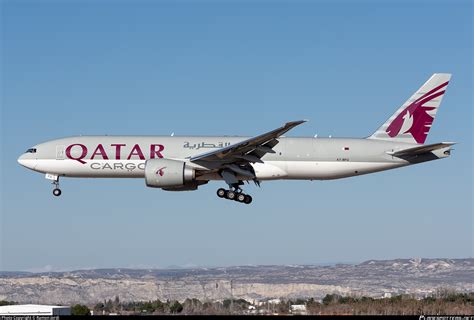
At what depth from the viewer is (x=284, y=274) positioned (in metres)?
87.4

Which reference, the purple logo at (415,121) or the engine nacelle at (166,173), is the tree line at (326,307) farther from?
the purple logo at (415,121)

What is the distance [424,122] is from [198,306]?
21791 millimetres

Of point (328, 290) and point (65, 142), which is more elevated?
point (65, 142)

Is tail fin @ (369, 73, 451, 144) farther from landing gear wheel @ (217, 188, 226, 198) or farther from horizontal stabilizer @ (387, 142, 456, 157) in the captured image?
landing gear wheel @ (217, 188, 226, 198)

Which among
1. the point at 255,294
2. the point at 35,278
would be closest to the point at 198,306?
the point at 255,294

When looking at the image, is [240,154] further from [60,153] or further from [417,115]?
[417,115]

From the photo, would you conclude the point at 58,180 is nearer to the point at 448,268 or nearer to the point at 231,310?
the point at 231,310

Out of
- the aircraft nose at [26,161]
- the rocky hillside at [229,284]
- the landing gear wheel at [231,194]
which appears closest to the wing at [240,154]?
the landing gear wheel at [231,194]

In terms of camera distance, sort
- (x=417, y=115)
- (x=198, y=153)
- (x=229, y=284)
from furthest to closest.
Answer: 1. (x=229, y=284)
2. (x=417, y=115)
3. (x=198, y=153)

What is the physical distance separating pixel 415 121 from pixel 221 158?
1334 cm

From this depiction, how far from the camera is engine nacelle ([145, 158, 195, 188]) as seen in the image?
5725 centimetres

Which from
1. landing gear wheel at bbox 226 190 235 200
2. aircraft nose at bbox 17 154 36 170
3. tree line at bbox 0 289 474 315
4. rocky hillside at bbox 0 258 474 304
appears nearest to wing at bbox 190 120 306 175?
landing gear wheel at bbox 226 190 235 200

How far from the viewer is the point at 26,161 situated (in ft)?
201

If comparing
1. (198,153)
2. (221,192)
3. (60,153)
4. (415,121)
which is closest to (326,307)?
(221,192)
